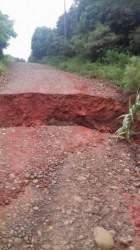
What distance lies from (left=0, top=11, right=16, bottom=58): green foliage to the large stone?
1319 cm

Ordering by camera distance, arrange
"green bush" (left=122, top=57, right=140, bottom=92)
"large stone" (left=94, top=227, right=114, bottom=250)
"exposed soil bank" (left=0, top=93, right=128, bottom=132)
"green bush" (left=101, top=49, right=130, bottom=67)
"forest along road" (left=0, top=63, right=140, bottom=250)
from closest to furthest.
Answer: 1. "large stone" (left=94, top=227, right=114, bottom=250)
2. "forest along road" (left=0, top=63, right=140, bottom=250)
3. "exposed soil bank" (left=0, top=93, right=128, bottom=132)
4. "green bush" (left=122, top=57, right=140, bottom=92)
5. "green bush" (left=101, top=49, right=130, bottom=67)

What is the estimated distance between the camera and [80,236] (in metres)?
3.80

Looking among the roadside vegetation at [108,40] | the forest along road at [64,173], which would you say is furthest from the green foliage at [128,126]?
the roadside vegetation at [108,40]

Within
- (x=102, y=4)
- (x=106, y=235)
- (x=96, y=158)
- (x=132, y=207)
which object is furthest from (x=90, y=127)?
(x=102, y=4)

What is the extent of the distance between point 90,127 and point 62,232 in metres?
3.16

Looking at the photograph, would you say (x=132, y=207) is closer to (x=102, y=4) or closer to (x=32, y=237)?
(x=32, y=237)

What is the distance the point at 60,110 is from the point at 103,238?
11.7ft

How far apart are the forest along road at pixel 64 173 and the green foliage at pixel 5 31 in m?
8.81

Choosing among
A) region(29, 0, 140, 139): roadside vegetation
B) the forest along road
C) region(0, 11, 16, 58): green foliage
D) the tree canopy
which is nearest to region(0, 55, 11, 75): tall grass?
region(0, 11, 16, 58): green foliage

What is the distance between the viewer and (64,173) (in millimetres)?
4895

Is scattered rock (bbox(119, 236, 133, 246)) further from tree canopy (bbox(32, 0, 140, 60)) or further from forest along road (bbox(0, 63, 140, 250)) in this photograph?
tree canopy (bbox(32, 0, 140, 60))

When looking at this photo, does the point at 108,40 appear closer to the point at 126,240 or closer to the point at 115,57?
the point at 115,57

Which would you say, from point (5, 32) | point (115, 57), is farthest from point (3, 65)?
point (115, 57)

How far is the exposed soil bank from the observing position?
6.75 meters
